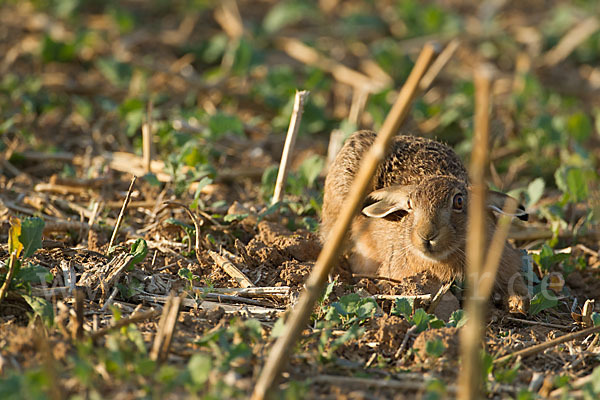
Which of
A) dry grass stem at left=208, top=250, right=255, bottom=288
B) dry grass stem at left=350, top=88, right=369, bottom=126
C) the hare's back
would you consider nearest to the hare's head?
the hare's back

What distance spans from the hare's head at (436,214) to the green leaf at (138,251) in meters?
1.81

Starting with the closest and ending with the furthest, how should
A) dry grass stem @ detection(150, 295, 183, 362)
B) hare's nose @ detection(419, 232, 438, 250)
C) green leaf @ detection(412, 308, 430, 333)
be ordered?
dry grass stem @ detection(150, 295, 183, 362), green leaf @ detection(412, 308, 430, 333), hare's nose @ detection(419, 232, 438, 250)

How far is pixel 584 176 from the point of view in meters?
6.43

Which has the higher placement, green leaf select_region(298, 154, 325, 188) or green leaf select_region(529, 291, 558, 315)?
green leaf select_region(298, 154, 325, 188)

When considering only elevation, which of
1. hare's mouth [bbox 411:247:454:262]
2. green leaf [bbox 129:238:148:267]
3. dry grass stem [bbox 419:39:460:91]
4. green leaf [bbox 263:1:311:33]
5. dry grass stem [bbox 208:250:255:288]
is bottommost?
dry grass stem [bbox 208:250:255:288]

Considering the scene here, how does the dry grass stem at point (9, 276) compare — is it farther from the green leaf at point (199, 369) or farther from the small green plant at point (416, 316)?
the small green plant at point (416, 316)

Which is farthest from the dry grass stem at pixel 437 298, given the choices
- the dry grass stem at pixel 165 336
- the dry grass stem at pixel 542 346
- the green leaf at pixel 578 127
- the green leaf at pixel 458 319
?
the green leaf at pixel 578 127

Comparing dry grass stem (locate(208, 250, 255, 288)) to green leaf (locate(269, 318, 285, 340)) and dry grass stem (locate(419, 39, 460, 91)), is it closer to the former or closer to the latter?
green leaf (locate(269, 318, 285, 340))

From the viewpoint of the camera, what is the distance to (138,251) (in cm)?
502

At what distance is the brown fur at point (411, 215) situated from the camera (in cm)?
551

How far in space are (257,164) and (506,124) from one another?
2.99 metres

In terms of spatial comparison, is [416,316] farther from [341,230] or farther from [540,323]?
[341,230]

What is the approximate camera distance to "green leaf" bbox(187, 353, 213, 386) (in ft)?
11.6

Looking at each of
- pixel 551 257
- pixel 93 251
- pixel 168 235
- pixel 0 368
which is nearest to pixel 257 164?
pixel 168 235
